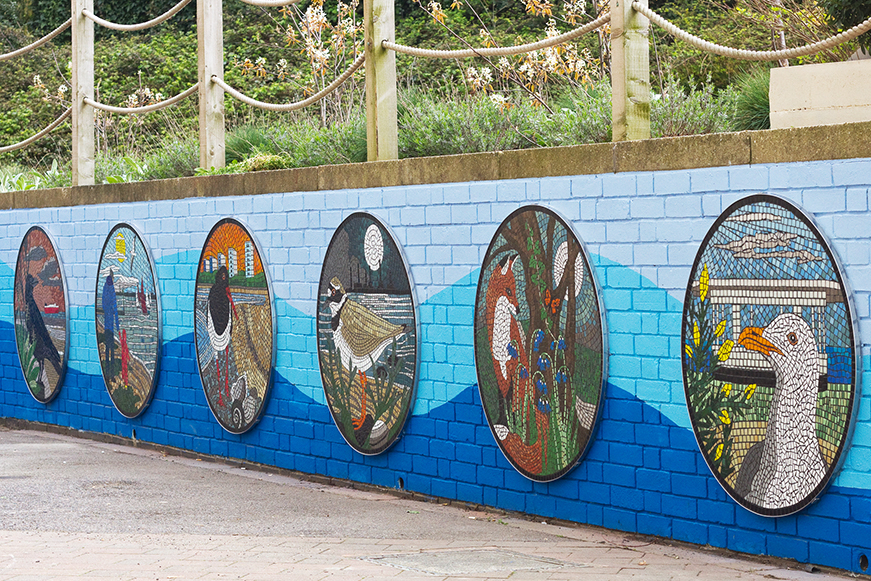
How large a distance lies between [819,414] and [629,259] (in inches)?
52.0

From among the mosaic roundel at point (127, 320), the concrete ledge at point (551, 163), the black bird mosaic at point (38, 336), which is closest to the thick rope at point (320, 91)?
the concrete ledge at point (551, 163)

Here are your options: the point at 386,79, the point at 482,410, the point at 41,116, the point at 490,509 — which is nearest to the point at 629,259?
the point at 482,410

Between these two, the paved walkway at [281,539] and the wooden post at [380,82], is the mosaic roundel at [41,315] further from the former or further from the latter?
the wooden post at [380,82]

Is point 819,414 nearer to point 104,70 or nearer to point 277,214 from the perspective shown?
point 277,214

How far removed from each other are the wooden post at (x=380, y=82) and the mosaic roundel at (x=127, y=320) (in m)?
2.85

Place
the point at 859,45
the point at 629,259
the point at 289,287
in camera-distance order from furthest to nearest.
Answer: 1. the point at 289,287
2. the point at 859,45
3. the point at 629,259

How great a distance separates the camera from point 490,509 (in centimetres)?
681

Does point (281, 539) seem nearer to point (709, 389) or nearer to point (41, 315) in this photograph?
point (709, 389)

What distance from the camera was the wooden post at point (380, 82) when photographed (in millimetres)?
7617

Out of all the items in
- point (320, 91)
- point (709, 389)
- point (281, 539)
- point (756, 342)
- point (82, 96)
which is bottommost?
point (281, 539)

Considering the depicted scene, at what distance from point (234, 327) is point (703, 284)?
167 inches

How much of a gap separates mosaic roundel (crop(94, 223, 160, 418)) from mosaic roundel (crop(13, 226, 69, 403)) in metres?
0.63

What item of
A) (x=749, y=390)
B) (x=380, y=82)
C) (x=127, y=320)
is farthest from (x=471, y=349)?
(x=127, y=320)

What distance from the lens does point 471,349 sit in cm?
683
